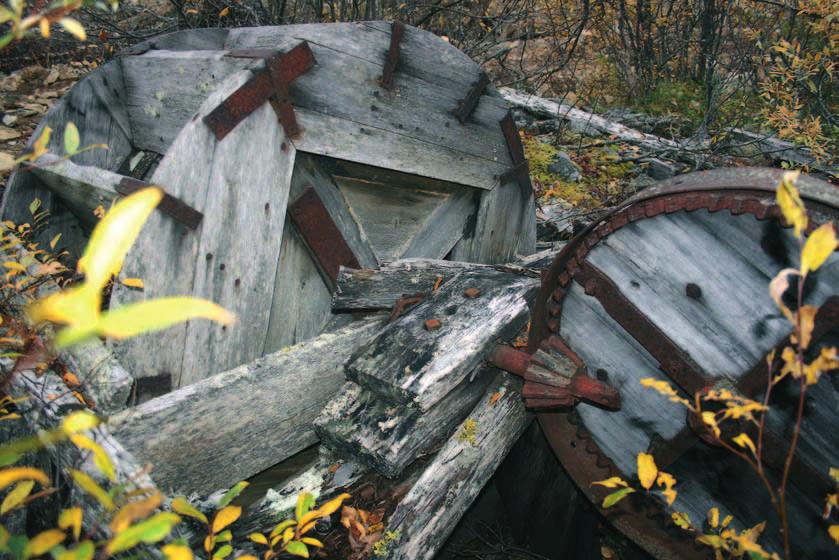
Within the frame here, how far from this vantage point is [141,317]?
63 centimetres

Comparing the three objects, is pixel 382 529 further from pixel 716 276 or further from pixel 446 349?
pixel 716 276

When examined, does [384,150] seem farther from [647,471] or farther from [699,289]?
[647,471]

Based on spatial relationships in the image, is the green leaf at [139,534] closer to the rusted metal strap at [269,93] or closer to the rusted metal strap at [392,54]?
the rusted metal strap at [269,93]

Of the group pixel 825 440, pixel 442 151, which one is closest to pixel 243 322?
pixel 442 151

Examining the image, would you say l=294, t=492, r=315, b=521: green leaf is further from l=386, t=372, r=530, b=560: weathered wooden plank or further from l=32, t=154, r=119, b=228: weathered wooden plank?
l=32, t=154, r=119, b=228: weathered wooden plank

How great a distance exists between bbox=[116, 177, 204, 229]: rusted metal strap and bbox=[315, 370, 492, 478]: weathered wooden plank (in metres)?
0.94

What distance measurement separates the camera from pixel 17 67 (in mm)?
5840

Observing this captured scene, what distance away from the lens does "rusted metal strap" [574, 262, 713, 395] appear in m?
2.18

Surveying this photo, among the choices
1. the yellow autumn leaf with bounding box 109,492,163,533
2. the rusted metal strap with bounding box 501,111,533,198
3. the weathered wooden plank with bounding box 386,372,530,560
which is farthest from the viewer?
the rusted metal strap with bounding box 501,111,533,198

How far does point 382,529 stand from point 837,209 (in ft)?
5.92

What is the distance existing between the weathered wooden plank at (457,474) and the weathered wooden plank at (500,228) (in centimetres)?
143

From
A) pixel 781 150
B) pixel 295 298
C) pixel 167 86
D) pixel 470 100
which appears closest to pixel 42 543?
pixel 295 298

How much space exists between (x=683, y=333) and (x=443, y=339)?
2.99 feet

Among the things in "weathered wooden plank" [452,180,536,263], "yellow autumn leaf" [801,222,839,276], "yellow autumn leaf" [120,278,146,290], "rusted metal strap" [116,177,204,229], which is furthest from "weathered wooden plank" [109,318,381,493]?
"yellow autumn leaf" [801,222,839,276]
